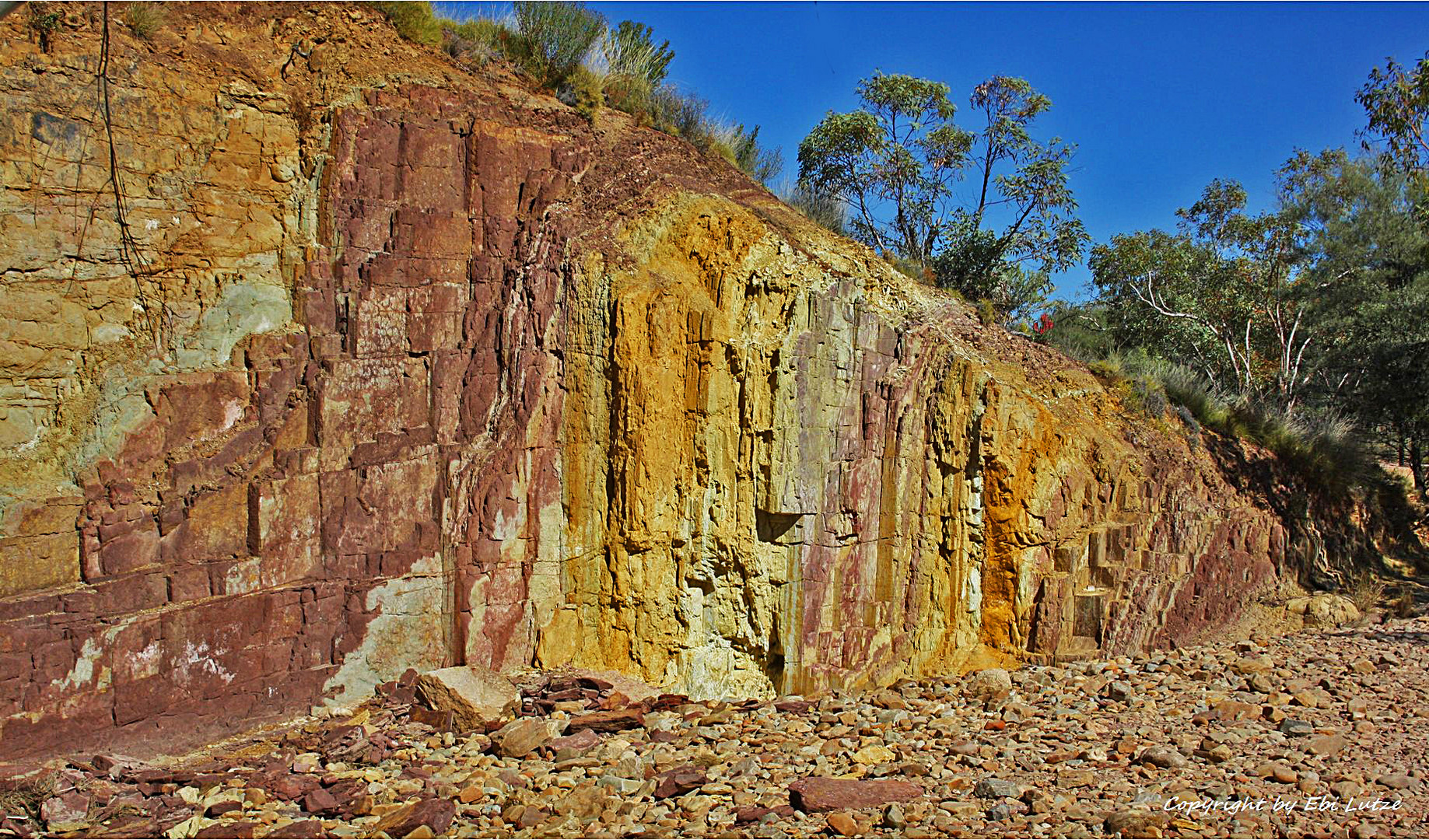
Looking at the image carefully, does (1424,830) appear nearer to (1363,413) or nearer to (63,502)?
(63,502)

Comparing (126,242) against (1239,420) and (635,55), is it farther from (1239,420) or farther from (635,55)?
(1239,420)

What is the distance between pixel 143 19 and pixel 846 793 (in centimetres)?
866

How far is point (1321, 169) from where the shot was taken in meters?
17.9

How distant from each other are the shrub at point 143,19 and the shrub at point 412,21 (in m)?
2.16

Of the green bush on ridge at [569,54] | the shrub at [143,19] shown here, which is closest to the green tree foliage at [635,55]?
the green bush on ridge at [569,54]

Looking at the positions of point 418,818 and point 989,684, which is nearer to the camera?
point 418,818

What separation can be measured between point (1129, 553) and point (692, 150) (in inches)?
286

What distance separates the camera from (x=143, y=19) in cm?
795

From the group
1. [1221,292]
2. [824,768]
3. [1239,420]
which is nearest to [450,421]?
[824,768]

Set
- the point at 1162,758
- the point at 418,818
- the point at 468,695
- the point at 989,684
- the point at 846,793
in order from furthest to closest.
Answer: the point at 989,684, the point at 468,695, the point at 1162,758, the point at 846,793, the point at 418,818

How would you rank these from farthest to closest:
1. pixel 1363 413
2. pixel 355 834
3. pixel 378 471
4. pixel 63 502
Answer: pixel 1363 413 < pixel 378 471 < pixel 63 502 < pixel 355 834

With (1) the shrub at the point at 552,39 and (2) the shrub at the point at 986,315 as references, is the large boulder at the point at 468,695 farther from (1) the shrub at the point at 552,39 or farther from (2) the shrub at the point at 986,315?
(2) the shrub at the point at 986,315

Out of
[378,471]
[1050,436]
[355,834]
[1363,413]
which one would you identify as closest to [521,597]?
[378,471]

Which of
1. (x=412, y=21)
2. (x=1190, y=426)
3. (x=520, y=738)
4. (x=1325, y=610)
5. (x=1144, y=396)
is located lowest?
(x=520, y=738)
